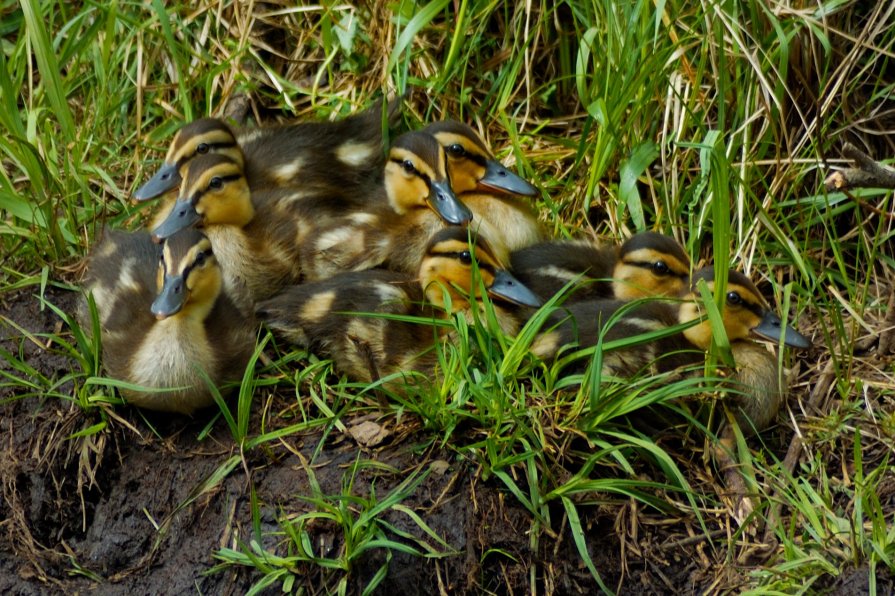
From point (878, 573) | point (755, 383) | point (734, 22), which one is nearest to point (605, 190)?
point (734, 22)

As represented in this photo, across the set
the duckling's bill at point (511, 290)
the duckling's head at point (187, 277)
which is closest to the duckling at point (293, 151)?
the duckling's head at point (187, 277)

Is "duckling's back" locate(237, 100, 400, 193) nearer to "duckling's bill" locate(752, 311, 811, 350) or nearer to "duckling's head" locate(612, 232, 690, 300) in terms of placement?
"duckling's head" locate(612, 232, 690, 300)

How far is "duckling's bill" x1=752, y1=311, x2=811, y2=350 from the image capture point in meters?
3.54

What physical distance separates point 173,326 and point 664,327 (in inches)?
52.1

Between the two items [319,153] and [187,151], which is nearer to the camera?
[187,151]

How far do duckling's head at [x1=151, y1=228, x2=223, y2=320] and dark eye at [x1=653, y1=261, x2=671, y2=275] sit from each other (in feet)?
4.05

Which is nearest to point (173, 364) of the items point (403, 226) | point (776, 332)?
point (403, 226)

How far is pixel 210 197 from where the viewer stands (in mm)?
3758

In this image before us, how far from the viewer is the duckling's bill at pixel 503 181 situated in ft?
12.9

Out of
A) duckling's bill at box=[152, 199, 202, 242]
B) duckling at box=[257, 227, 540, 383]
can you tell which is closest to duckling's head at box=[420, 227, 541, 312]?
duckling at box=[257, 227, 540, 383]

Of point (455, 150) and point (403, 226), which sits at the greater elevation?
point (455, 150)

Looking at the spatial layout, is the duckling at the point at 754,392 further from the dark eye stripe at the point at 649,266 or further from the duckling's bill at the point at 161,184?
the duckling's bill at the point at 161,184

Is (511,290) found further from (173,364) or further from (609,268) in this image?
(173,364)

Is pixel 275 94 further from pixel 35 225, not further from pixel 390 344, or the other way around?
pixel 390 344
